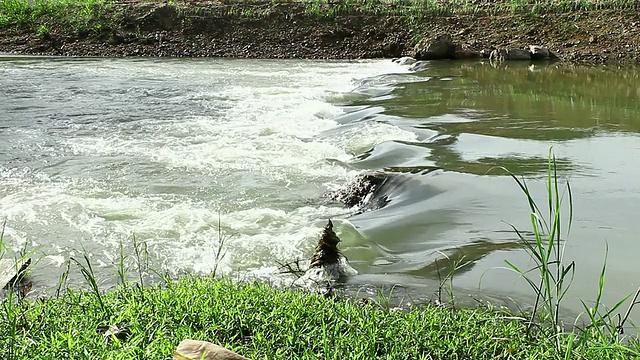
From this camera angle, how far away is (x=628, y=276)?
425cm

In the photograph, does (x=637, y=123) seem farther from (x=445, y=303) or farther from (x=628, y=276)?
(x=445, y=303)

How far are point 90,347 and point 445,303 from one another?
2062 mm

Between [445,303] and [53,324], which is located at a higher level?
[53,324]

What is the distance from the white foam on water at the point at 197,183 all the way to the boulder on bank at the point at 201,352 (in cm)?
191

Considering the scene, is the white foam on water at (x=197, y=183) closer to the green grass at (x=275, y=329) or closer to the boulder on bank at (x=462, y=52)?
the green grass at (x=275, y=329)

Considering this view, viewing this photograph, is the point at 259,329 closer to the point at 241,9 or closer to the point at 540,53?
the point at 540,53

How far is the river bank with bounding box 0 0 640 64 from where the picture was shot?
69.2ft

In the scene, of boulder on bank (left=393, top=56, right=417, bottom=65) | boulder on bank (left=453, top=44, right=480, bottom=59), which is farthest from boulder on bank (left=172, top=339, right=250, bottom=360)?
boulder on bank (left=453, top=44, right=480, bottom=59)

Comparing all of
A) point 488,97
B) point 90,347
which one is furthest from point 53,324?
point 488,97

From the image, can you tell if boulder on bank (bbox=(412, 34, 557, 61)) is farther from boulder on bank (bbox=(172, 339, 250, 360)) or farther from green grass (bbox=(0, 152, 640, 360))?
boulder on bank (bbox=(172, 339, 250, 360))

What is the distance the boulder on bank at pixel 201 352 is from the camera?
241cm

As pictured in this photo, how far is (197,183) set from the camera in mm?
6863

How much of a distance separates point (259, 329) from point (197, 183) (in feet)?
13.2

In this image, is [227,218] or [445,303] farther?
[227,218]
